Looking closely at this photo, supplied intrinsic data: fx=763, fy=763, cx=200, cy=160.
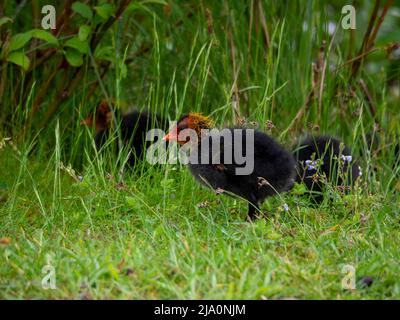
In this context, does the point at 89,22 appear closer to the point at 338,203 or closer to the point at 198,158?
the point at 198,158

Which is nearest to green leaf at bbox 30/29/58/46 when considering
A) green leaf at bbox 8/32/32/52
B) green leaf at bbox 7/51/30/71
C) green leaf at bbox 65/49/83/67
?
green leaf at bbox 8/32/32/52

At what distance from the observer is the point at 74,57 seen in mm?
5383

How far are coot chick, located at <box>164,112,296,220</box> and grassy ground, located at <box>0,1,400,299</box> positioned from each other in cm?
20

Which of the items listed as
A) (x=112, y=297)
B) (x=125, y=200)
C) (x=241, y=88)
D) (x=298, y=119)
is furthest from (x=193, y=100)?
(x=112, y=297)

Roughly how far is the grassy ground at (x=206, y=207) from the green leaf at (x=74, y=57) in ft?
0.96

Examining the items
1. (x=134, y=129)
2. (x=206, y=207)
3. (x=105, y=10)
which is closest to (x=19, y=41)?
(x=105, y=10)

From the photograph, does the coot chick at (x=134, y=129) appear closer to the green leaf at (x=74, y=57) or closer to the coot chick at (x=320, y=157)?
the green leaf at (x=74, y=57)

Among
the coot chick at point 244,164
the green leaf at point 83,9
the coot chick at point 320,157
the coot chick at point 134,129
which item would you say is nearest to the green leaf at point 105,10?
the green leaf at point 83,9

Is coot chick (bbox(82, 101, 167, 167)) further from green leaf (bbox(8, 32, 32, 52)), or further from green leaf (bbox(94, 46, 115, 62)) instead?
green leaf (bbox(8, 32, 32, 52))

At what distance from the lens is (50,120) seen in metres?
5.96

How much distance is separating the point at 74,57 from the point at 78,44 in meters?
0.13

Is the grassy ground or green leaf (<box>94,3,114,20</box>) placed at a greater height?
green leaf (<box>94,3,114,20</box>)

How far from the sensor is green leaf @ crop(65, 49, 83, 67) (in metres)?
5.34

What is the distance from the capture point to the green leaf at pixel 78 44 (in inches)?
208
